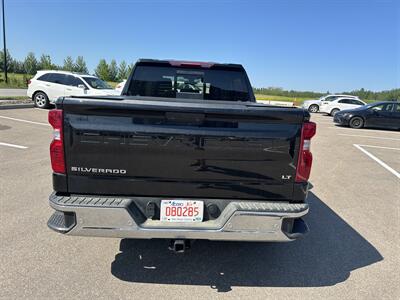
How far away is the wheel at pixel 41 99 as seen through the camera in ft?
49.9

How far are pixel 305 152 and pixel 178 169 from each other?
43.0 inches

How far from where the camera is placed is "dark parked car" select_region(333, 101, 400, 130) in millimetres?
16047

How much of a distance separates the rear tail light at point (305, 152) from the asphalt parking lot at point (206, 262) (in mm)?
1135

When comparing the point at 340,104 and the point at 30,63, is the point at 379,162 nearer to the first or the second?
the point at 340,104

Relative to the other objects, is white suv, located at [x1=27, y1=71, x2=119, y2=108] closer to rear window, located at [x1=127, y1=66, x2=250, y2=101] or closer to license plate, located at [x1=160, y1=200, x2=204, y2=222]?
rear window, located at [x1=127, y1=66, x2=250, y2=101]

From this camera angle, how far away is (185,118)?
247 cm

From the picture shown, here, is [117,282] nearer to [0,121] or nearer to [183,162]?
[183,162]

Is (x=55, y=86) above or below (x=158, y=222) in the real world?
above

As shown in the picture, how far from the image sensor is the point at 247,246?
11.9 ft

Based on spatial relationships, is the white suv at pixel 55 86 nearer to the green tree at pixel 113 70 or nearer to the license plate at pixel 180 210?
the license plate at pixel 180 210

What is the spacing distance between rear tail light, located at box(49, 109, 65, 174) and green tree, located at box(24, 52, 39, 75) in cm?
7870

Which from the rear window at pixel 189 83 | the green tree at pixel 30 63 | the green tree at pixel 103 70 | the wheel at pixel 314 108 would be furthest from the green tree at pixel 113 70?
the rear window at pixel 189 83

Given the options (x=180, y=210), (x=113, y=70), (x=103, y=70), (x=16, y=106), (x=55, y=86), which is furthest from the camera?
(x=113, y=70)

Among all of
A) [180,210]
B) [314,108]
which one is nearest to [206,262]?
[180,210]
